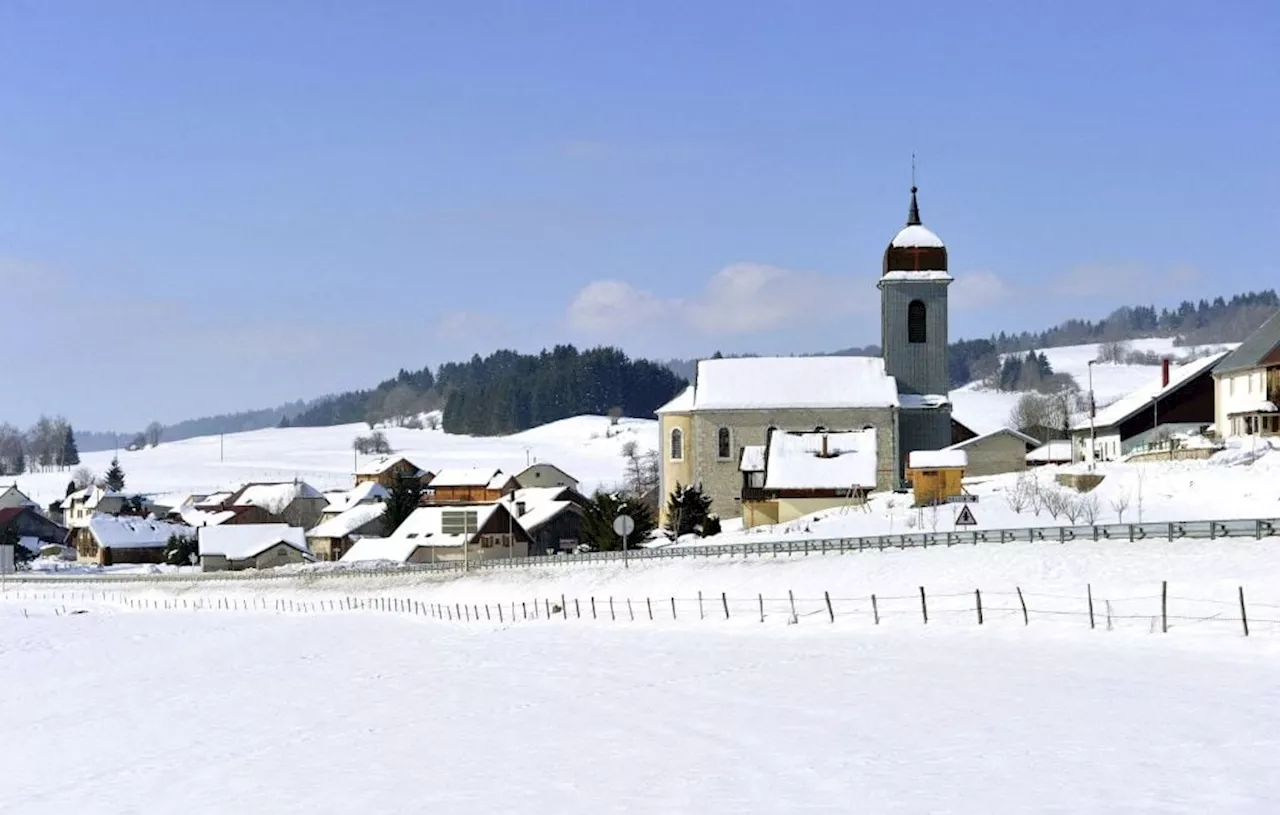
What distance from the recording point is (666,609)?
48.3m

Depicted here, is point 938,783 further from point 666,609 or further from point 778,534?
point 778,534

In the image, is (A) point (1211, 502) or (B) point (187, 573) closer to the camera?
(A) point (1211, 502)

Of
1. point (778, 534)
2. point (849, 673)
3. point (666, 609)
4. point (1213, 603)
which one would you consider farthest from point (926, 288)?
point (849, 673)

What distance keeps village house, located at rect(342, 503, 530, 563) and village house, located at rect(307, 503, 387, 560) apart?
18125mm

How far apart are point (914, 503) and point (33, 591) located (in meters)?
57.6

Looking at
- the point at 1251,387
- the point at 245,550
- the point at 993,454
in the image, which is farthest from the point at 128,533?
the point at 1251,387

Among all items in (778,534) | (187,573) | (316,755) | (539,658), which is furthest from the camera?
(187,573)

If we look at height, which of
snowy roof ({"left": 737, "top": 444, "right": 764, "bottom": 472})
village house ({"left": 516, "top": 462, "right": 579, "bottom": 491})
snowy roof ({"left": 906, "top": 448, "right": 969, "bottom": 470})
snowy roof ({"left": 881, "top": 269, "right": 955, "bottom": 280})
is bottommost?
snowy roof ({"left": 906, "top": 448, "right": 969, "bottom": 470})

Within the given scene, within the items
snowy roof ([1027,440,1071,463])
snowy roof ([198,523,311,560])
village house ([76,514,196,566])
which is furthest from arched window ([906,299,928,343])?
village house ([76,514,196,566])

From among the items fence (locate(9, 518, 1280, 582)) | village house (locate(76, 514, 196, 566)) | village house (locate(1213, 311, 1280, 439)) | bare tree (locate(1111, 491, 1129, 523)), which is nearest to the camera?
fence (locate(9, 518, 1280, 582))

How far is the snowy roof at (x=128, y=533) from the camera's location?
393 ft

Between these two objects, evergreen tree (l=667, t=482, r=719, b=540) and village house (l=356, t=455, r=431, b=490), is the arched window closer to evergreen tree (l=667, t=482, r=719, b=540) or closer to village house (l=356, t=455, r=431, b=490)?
evergreen tree (l=667, t=482, r=719, b=540)

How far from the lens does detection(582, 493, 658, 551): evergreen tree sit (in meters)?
75.7

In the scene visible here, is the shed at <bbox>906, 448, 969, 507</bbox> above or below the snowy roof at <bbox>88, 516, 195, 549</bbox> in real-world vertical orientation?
above
